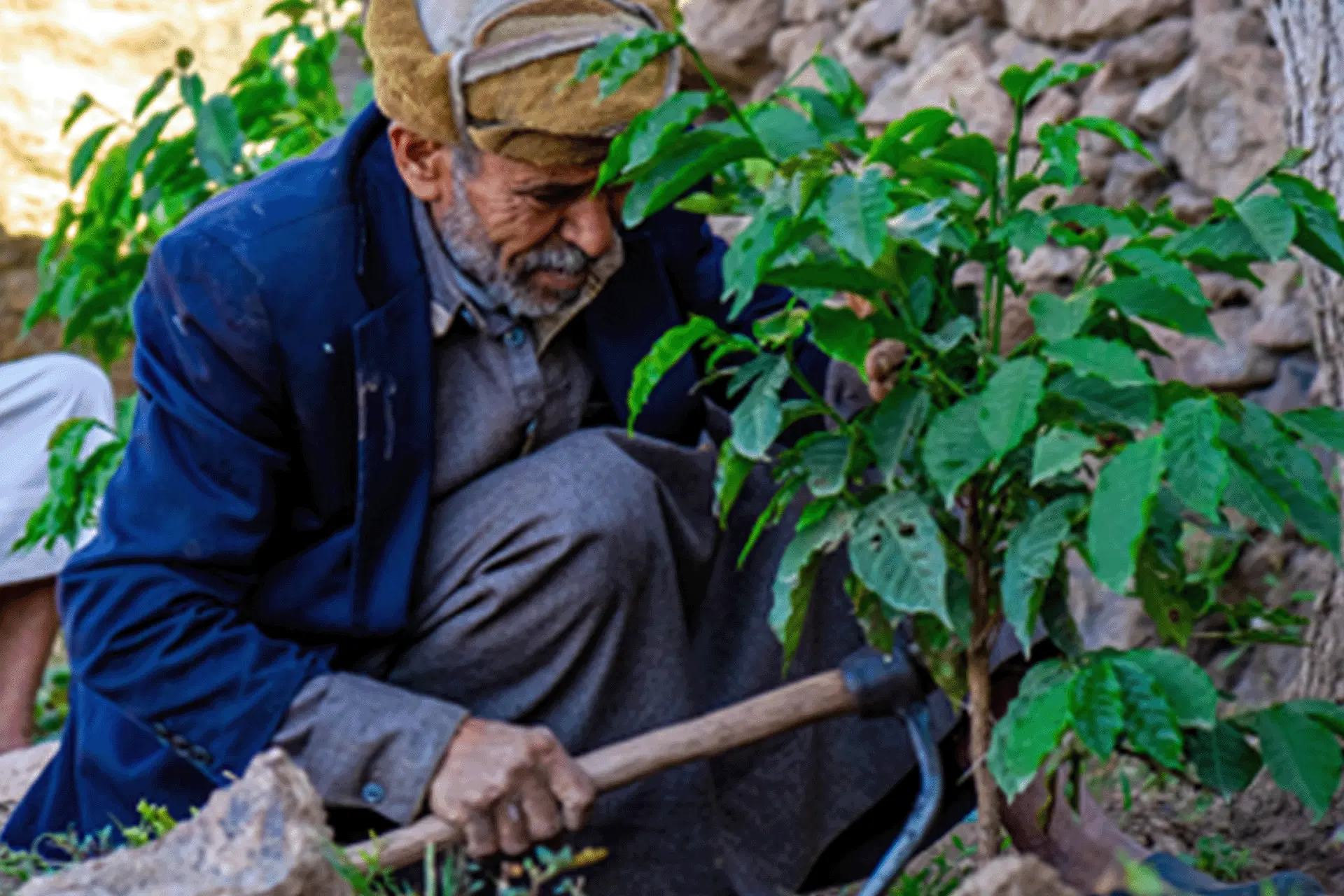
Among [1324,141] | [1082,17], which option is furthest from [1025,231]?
[1082,17]

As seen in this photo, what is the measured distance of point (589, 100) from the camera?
216 cm

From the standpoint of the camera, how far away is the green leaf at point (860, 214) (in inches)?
63.1

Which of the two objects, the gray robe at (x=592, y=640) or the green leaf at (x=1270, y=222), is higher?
the green leaf at (x=1270, y=222)

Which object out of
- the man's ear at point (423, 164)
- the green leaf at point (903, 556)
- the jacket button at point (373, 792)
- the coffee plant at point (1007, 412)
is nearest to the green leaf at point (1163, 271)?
the coffee plant at point (1007, 412)

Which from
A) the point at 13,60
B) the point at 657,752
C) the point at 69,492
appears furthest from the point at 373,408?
the point at 13,60

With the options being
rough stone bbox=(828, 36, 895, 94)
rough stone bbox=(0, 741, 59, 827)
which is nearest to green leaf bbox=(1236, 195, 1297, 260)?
rough stone bbox=(0, 741, 59, 827)

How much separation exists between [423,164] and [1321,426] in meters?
1.18

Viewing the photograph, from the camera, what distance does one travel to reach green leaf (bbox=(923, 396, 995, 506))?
1.70 meters

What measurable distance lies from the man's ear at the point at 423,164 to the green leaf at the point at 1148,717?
43.4 inches

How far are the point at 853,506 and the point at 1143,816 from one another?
106cm

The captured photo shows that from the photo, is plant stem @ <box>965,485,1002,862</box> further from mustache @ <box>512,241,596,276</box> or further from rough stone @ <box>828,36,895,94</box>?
rough stone @ <box>828,36,895,94</box>

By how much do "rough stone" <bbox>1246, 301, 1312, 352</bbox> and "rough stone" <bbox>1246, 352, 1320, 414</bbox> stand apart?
0.03 meters

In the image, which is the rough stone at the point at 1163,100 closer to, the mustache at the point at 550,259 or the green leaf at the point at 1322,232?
the mustache at the point at 550,259

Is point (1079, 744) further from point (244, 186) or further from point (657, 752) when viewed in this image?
point (244, 186)
